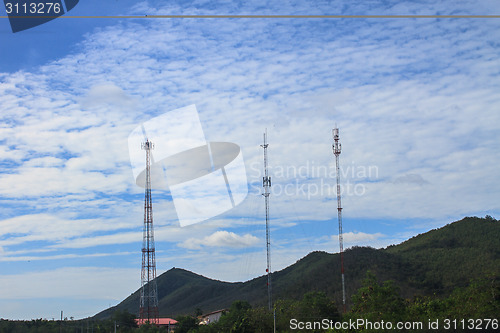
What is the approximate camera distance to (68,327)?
47938 millimetres

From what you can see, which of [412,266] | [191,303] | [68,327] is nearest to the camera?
[68,327]

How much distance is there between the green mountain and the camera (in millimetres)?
60750

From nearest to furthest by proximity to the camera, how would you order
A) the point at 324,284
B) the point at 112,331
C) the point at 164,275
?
the point at 112,331 → the point at 324,284 → the point at 164,275

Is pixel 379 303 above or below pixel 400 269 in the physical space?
below

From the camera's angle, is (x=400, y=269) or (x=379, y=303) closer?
(x=379, y=303)

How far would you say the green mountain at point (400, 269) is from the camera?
60750 millimetres

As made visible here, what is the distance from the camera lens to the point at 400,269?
66.9 metres

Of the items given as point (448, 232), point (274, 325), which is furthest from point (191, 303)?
point (274, 325)

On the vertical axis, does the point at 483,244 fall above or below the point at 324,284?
above

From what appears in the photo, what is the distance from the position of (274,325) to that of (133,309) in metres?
72.7

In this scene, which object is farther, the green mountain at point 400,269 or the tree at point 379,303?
the green mountain at point 400,269

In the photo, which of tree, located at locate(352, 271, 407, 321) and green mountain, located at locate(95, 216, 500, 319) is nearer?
tree, located at locate(352, 271, 407, 321)

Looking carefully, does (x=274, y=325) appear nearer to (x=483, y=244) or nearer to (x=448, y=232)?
(x=483, y=244)

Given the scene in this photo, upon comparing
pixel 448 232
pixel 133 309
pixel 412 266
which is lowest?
pixel 133 309
